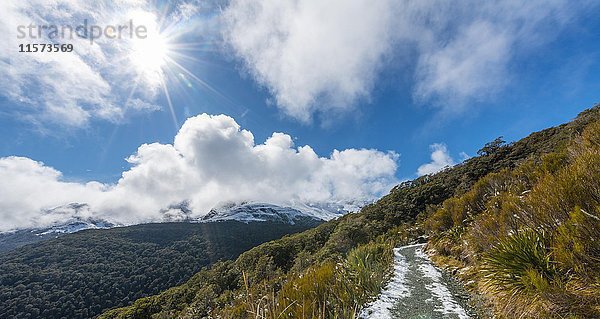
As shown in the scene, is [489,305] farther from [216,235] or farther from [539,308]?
[216,235]

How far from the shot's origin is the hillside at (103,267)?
10075 centimetres

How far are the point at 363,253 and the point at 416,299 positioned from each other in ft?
8.42

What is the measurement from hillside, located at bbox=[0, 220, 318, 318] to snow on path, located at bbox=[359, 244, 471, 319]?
120 m

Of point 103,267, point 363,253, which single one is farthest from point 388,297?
point 103,267

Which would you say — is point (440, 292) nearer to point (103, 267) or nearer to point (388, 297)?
point (388, 297)

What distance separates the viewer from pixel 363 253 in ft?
27.4

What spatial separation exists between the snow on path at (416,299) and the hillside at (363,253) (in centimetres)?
28

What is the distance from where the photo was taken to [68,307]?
96.9m

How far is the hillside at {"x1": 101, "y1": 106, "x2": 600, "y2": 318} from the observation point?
407cm

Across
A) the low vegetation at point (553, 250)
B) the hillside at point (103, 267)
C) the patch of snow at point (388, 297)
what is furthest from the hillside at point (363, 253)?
the hillside at point (103, 267)

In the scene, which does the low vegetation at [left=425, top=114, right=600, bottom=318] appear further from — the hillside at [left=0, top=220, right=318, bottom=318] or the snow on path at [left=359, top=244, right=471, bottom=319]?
the hillside at [left=0, top=220, right=318, bottom=318]

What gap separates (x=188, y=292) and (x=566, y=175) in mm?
48642

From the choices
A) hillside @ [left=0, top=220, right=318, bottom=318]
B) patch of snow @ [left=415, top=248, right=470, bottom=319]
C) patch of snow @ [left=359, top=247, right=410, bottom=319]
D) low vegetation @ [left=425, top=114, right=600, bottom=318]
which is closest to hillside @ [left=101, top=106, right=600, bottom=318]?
low vegetation @ [left=425, top=114, right=600, bottom=318]

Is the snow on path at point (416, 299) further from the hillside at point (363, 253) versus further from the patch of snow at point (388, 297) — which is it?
the hillside at point (363, 253)
